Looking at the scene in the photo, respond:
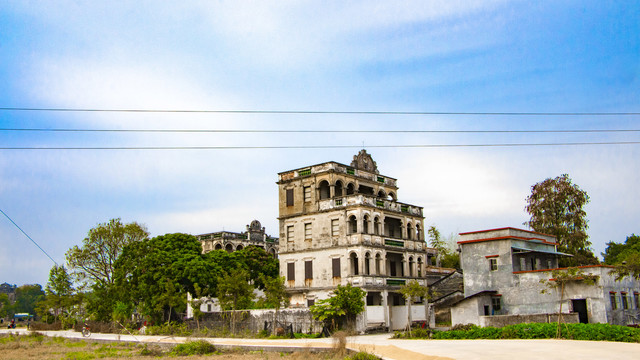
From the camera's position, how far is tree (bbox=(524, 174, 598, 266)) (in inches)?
2034

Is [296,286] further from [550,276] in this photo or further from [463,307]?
[550,276]

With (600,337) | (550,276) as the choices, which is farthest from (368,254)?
(600,337)

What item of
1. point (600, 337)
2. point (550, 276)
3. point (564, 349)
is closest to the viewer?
point (564, 349)

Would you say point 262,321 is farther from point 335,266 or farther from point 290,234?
point 290,234

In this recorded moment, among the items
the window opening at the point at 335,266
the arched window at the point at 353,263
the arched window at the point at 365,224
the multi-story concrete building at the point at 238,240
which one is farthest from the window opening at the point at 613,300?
the multi-story concrete building at the point at 238,240

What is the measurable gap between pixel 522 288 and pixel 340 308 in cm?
1137

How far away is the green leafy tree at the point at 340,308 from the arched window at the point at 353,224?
8553mm

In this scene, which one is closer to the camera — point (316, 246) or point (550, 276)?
point (550, 276)

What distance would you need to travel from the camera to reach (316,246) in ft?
146

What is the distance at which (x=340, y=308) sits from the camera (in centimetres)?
3547

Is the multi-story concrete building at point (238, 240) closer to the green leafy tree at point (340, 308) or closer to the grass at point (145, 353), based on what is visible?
the grass at point (145, 353)

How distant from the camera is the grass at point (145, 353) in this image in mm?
25578

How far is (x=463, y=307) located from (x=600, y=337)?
12.2 metres

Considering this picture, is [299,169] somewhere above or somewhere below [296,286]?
above
